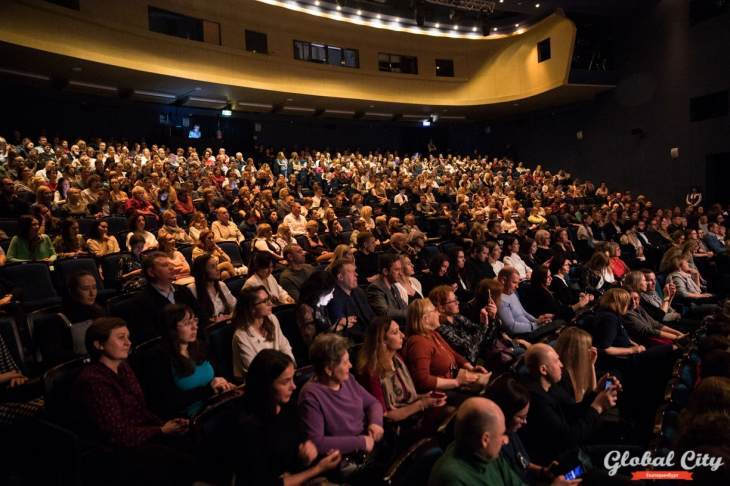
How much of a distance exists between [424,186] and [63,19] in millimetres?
7884

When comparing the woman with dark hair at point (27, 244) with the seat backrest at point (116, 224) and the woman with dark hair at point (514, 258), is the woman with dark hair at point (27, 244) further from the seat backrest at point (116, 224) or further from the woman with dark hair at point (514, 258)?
the woman with dark hair at point (514, 258)

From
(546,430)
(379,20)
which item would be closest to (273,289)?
(546,430)

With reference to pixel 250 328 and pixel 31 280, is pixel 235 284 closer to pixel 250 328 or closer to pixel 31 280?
pixel 250 328

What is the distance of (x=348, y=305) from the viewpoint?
3504 millimetres

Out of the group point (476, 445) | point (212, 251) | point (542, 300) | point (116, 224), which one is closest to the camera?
point (476, 445)

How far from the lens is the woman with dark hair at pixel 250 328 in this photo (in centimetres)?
270

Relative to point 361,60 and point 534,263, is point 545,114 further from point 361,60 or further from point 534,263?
point 534,263

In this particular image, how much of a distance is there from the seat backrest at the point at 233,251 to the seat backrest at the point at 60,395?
3500mm

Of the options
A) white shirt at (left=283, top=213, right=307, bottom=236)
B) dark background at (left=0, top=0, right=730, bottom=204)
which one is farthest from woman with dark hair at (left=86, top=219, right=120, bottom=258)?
dark background at (left=0, top=0, right=730, bottom=204)

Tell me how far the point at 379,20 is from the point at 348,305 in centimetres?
1309

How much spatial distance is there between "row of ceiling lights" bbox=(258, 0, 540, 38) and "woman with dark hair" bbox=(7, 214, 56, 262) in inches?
374

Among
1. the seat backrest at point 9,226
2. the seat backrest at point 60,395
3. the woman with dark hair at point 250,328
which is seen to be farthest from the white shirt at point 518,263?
the seat backrest at point 9,226

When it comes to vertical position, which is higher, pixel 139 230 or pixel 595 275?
pixel 139 230
